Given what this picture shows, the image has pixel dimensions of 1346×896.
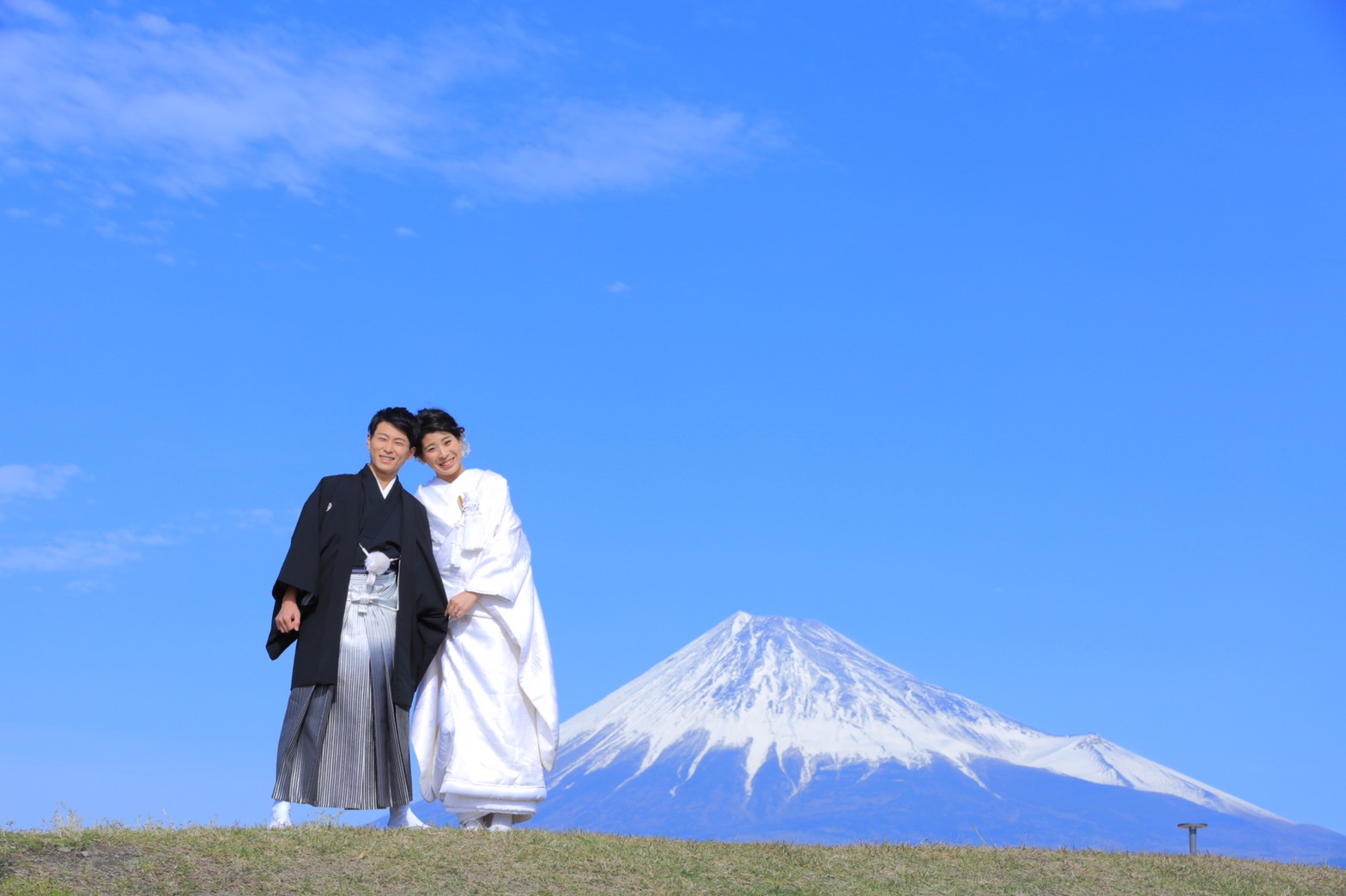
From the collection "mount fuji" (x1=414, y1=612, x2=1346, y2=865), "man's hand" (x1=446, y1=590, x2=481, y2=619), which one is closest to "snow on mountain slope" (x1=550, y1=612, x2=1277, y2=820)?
"mount fuji" (x1=414, y1=612, x2=1346, y2=865)

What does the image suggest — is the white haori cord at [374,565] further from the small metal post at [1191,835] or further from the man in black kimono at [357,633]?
the small metal post at [1191,835]

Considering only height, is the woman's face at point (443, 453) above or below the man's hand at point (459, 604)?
above

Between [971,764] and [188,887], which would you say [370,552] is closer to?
[188,887]

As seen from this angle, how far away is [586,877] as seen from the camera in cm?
862

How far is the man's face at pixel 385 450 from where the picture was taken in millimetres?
9930

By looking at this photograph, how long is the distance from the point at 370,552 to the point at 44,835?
271cm

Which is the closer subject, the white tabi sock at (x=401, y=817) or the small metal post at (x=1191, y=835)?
the white tabi sock at (x=401, y=817)

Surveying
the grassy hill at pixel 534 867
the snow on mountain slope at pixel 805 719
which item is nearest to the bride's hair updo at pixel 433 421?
the grassy hill at pixel 534 867

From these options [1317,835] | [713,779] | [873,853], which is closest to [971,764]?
[713,779]

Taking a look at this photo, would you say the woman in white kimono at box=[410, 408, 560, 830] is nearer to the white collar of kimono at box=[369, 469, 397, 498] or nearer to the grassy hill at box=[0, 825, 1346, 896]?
the white collar of kimono at box=[369, 469, 397, 498]

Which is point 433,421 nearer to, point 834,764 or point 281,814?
point 281,814

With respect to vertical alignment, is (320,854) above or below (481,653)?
below

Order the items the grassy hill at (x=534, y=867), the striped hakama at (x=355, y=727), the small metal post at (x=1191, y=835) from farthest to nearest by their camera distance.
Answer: the small metal post at (x=1191, y=835) → the striped hakama at (x=355, y=727) → the grassy hill at (x=534, y=867)

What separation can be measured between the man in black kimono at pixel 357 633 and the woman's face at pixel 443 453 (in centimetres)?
34
